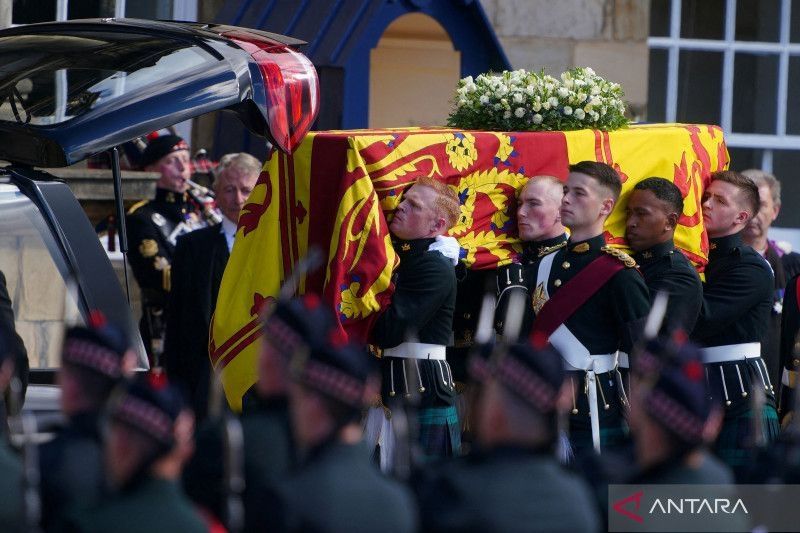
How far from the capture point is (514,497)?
3.22 meters

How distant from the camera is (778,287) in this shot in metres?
7.41

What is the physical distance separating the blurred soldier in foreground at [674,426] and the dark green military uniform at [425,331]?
7.88 ft

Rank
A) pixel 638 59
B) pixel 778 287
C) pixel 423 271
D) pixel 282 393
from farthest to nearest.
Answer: pixel 638 59 → pixel 778 287 → pixel 423 271 → pixel 282 393

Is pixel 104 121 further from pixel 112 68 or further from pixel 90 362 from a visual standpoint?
pixel 90 362

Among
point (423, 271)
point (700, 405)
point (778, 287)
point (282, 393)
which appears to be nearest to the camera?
point (700, 405)

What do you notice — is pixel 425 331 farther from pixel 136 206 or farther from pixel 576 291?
pixel 136 206

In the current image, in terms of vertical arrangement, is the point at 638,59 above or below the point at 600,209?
above

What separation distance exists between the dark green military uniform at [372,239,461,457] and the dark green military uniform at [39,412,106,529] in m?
2.30

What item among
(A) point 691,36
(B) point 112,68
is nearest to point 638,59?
(A) point 691,36

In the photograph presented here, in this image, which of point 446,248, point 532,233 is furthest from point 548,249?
point 446,248

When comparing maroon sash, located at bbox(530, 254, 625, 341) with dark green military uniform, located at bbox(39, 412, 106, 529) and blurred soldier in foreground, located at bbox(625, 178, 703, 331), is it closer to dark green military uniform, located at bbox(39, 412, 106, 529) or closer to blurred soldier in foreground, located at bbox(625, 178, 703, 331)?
blurred soldier in foreground, located at bbox(625, 178, 703, 331)

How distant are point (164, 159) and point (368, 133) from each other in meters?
1.77

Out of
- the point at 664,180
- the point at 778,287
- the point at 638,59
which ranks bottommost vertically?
the point at 778,287

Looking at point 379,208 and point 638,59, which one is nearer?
point 379,208
